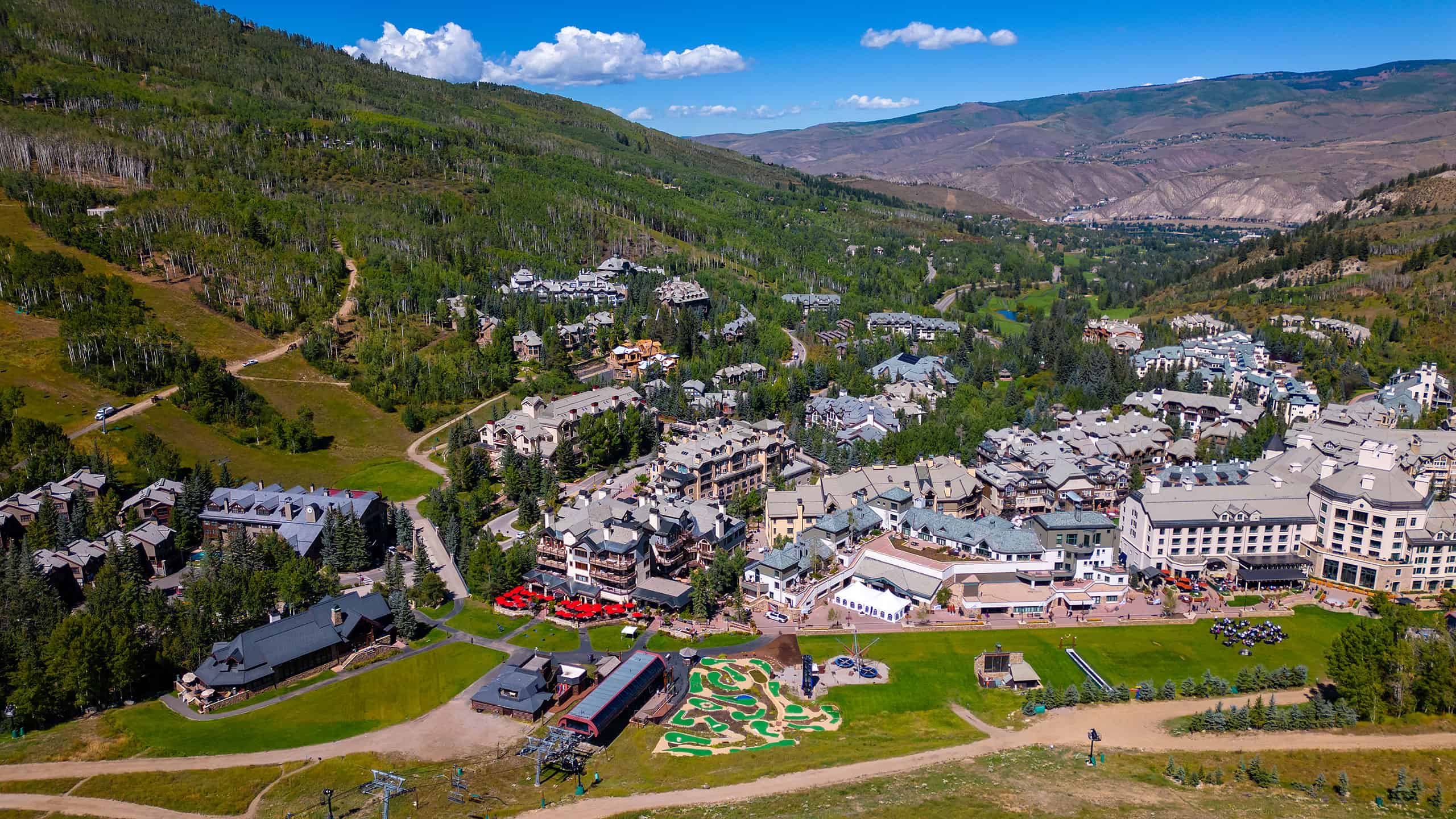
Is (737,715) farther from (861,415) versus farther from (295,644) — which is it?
(861,415)

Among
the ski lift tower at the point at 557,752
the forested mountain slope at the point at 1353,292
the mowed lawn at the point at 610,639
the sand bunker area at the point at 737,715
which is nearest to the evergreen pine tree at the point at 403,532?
the mowed lawn at the point at 610,639

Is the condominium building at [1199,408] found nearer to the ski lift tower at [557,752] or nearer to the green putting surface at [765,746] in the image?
the green putting surface at [765,746]

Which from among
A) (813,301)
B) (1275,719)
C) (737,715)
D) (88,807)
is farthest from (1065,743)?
(813,301)

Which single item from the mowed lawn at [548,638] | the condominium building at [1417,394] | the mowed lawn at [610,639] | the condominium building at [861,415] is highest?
the condominium building at [1417,394]

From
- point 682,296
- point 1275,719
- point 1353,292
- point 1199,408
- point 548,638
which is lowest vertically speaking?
point 548,638

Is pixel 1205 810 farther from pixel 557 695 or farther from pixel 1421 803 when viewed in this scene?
pixel 557 695

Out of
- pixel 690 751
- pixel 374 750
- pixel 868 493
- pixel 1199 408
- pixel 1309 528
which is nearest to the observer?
pixel 690 751
